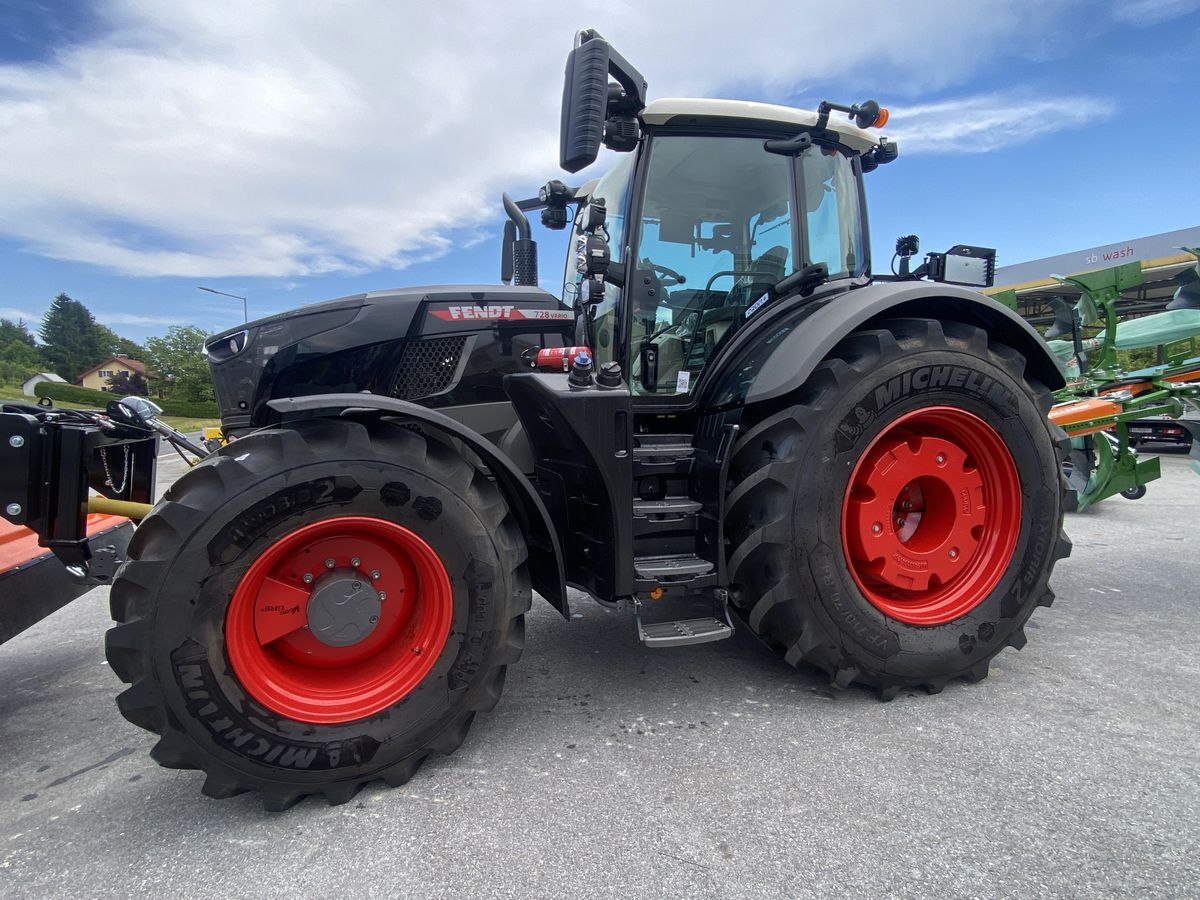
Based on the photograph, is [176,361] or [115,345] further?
[115,345]

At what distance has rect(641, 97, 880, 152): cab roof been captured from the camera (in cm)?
286

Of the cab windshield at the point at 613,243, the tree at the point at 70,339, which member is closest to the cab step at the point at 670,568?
the cab windshield at the point at 613,243

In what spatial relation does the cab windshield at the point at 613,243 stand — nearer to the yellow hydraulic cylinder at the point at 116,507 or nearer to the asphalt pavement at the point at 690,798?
the asphalt pavement at the point at 690,798

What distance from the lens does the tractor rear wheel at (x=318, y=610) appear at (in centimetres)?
191

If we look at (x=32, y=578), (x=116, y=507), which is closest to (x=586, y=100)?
(x=116, y=507)

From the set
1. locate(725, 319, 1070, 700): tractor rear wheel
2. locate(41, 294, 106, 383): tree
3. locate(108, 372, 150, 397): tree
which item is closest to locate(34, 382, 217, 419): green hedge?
locate(108, 372, 150, 397): tree

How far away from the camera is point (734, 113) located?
2949 millimetres

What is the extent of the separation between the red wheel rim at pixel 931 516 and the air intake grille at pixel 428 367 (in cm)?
169

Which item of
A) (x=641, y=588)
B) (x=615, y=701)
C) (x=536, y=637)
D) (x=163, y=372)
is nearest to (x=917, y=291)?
(x=641, y=588)

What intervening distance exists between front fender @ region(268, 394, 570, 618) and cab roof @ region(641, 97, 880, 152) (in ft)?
5.25

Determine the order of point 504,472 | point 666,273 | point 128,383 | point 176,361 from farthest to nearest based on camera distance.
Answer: point 128,383 → point 176,361 → point 666,273 → point 504,472

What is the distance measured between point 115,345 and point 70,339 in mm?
6953

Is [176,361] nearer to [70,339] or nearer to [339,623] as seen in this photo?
[70,339]

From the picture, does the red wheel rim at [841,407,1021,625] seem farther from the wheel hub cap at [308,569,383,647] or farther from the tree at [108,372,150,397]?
the tree at [108,372,150,397]
